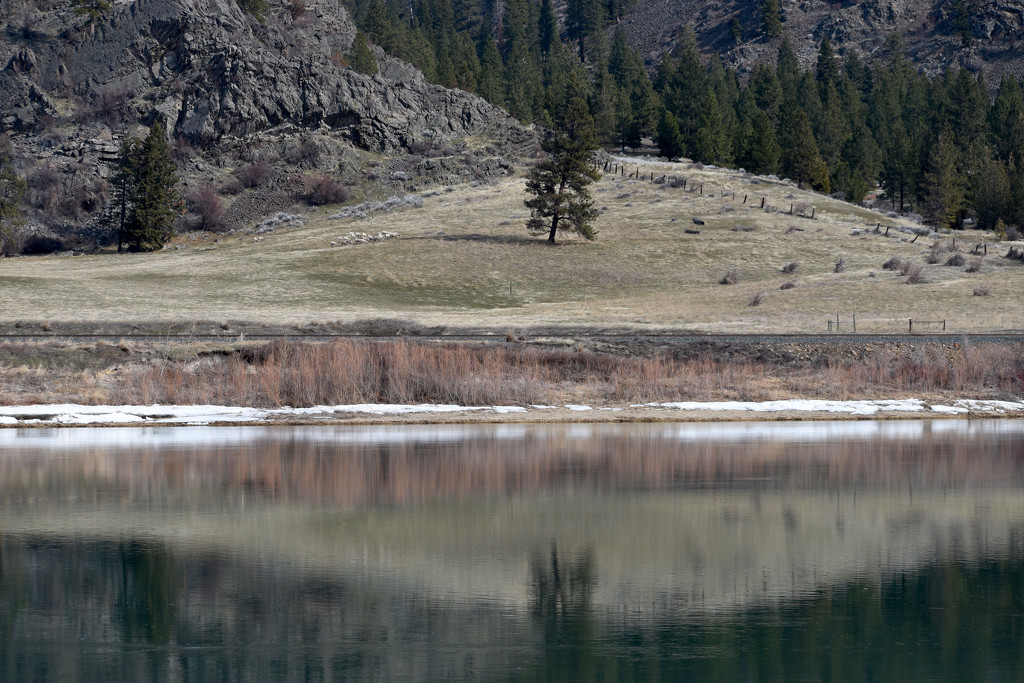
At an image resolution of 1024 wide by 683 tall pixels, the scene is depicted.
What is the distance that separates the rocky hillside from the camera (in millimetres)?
124500

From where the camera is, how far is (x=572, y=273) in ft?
273

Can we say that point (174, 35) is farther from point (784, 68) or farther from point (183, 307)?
point (784, 68)

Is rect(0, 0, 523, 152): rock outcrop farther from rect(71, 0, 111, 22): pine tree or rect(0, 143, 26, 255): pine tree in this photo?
rect(0, 143, 26, 255): pine tree

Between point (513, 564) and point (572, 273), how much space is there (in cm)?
6844

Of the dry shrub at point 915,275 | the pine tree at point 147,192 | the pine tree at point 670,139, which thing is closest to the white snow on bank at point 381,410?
the dry shrub at point 915,275

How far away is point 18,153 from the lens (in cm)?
12238

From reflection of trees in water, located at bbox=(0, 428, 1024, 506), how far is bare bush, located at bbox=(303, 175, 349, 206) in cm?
9357

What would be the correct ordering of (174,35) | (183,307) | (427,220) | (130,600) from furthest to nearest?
(174,35), (427,220), (183,307), (130,600)

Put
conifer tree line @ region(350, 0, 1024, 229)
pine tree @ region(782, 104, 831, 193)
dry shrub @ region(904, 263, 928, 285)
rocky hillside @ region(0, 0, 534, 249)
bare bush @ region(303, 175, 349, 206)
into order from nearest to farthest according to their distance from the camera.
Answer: dry shrub @ region(904, 263, 928, 285) → bare bush @ region(303, 175, 349, 206) → conifer tree line @ region(350, 0, 1024, 229) → rocky hillside @ region(0, 0, 534, 249) → pine tree @ region(782, 104, 831, 193)

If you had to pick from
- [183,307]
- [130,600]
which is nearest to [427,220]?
[183,307]

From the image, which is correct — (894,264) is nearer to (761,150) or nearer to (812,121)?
(761,150)

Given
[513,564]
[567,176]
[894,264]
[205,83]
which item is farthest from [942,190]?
[513,564]

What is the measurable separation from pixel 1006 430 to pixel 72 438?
24050 mm

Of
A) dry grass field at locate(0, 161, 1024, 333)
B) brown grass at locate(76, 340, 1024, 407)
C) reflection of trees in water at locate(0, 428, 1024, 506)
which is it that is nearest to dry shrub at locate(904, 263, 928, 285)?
dry grass field at locate(0, 161, 1024, 333)
